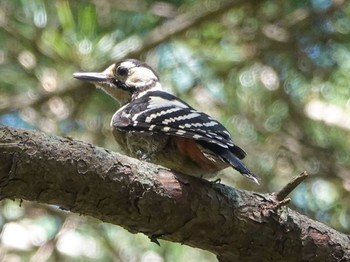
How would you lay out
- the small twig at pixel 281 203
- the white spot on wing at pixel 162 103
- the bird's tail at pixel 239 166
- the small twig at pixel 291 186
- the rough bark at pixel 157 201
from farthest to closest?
the white spot on wing at pixel 162 103 → the bird's tail at pixel 239 166 → the small twig at pixel 281 203 → the small twig at pixel 291 186 → the rough bark at pixel 157 201

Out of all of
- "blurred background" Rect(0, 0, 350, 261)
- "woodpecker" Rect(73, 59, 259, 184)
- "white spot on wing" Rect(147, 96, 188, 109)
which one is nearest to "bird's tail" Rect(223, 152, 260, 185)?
"woodpecker" Rect(73, 59, 259, 184)

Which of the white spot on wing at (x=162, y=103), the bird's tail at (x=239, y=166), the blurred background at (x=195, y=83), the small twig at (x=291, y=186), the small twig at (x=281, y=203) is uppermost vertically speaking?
the small twig at (x=291, y=186)

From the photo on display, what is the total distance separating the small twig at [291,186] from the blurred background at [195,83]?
169 cm

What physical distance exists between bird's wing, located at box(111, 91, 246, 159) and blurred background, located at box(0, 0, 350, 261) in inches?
36.2

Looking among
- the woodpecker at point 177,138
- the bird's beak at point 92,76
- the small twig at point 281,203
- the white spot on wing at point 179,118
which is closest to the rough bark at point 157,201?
the small twig at point 281,203

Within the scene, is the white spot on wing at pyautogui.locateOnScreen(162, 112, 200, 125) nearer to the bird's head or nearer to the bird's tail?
the bird's tail

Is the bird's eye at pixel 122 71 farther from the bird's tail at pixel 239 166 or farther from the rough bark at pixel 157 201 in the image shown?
the rough bark at pixel 157 201

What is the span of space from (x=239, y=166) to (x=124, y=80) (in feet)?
4.27

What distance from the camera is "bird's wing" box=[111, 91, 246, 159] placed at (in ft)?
7.85

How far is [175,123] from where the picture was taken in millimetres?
2502

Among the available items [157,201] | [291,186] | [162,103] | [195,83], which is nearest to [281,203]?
[291,186]

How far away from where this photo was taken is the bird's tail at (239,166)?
7.39 ft

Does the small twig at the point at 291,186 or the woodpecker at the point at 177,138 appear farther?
the woodpecker at the point at 177,138

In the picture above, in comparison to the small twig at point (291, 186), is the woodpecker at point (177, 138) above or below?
→ below
